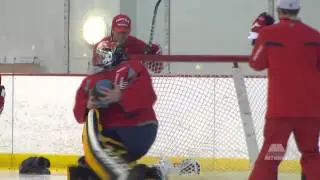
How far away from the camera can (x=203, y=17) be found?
905 cm

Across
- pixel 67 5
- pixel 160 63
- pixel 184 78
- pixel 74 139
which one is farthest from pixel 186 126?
pixel 67 5

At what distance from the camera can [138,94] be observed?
10.3 ft

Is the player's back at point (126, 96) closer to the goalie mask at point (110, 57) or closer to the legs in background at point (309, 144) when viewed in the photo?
the goalie mask at point (110, 57)

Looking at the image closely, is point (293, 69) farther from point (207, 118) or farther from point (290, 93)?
point (207, 118)

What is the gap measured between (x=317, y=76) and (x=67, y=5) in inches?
248

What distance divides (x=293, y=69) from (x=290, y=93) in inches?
4.5

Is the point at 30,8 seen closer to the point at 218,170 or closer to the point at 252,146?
the point at 218,170

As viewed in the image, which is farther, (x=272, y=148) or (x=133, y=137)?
(x=272, y=148)

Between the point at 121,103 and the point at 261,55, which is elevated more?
the point at 261,55

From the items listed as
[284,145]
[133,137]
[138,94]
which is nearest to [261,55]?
[284,145]

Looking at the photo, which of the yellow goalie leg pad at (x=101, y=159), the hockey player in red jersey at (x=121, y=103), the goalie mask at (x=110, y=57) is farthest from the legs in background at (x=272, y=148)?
the yellow goalie leg pad at (x=101, y=159)

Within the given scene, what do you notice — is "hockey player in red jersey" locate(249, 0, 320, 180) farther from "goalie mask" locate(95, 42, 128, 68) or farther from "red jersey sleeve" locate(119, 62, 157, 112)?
"goalie mask" locate(95, 42, 128, 68)

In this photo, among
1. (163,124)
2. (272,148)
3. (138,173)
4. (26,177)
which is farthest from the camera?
(26,177)

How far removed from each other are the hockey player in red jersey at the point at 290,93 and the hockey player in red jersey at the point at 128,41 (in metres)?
1.26
